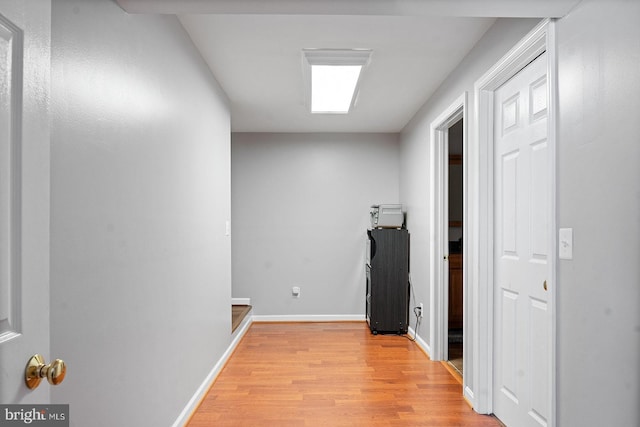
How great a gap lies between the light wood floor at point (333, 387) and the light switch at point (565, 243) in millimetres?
1343

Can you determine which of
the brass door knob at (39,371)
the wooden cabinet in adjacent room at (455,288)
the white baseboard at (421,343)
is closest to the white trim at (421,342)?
the white baseboard at (421,343)

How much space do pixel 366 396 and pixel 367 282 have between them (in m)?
2.45

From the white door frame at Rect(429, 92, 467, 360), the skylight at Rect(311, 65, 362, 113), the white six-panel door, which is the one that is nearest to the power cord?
the white door frame at Rect(429, 92, 467, 360)

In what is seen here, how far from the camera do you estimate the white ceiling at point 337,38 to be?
1771mm

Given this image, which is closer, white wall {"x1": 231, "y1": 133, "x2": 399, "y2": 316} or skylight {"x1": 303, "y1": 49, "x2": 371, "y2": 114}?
skylight {"x1": 303, "y1": 49, "x2": 371, "y2": 114}

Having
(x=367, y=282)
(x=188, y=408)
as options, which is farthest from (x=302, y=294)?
(x=188, y=408)

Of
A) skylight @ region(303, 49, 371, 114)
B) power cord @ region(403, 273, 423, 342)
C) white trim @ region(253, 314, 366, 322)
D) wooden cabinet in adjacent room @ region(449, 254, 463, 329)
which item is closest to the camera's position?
skylight @ region(303, 49, 371, 114)

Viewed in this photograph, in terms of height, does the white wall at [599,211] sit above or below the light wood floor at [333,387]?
above

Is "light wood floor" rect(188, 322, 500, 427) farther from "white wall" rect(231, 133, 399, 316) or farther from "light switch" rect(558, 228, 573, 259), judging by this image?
"light switch" rect(558, 228, 573, 259)

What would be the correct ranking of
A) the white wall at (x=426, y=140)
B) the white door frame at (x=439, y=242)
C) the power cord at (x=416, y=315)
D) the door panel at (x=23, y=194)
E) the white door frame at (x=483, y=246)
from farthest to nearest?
the power cord at (x=416, y=315) → the white door frame at (x=439, y=242) → the white door frame at (x=483, y=246) → the white wall at (x=426, y=140) → the door panel at (x=23, y=194)

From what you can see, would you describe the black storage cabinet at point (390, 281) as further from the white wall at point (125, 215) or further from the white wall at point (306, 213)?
the white wall at point (125, 215)

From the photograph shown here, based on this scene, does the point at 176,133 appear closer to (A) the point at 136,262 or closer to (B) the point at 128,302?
(A) the point at 136,262

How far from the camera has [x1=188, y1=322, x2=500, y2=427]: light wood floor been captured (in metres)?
2.74

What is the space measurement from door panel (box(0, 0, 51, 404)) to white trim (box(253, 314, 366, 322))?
15.7 ft
